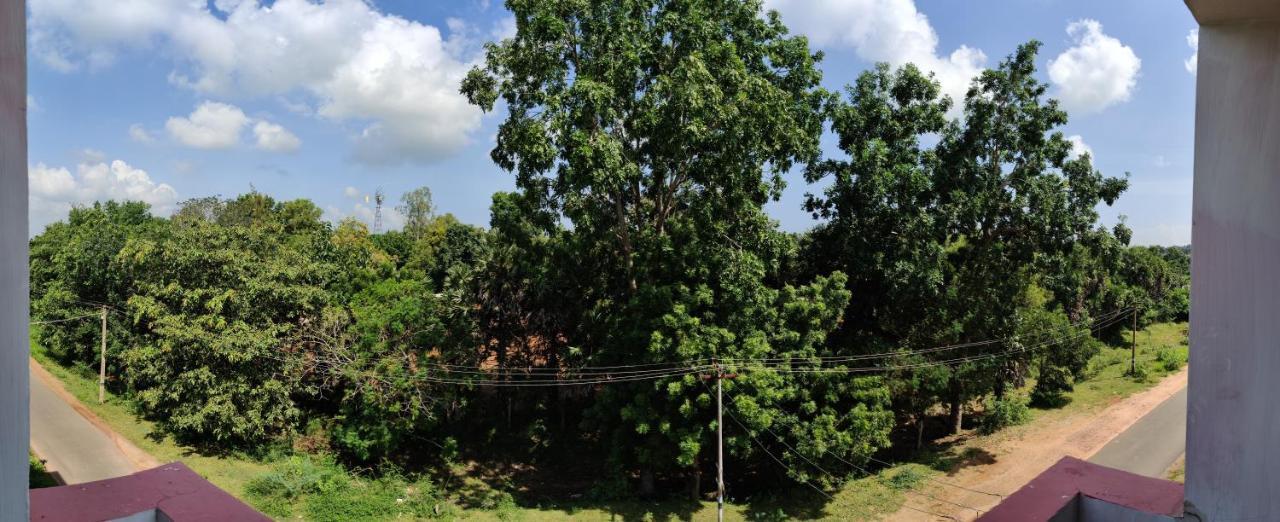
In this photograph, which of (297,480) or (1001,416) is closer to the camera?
(297,480)

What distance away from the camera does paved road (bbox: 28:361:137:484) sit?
10.7 metres

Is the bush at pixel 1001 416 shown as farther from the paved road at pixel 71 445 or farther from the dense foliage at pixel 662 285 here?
the paved road at pixel 71 445

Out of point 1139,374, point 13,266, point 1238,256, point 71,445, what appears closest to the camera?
point 13,266

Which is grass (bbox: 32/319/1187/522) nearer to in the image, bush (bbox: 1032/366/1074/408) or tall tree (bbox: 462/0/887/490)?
tall tree (bbox: 462/0/887/490)

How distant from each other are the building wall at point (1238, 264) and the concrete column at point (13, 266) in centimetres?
149

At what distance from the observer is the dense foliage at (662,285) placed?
923cm

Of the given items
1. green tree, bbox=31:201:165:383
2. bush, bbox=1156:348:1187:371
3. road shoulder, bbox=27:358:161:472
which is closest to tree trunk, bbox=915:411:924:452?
bush, bbox=1156:348:1187:371

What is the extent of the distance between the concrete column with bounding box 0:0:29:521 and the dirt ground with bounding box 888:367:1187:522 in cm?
1118

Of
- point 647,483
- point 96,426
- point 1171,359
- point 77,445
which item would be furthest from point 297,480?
point 1171,359

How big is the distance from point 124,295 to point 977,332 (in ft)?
57.5

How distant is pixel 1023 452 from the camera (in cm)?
1327

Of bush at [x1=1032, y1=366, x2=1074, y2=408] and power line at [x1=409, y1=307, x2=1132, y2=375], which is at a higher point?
power line at [x1=409, y1=307, x2=1132, y2=375]

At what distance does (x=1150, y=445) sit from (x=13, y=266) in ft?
55.6

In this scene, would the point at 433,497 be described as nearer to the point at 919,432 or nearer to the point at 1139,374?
the point at 919,432
